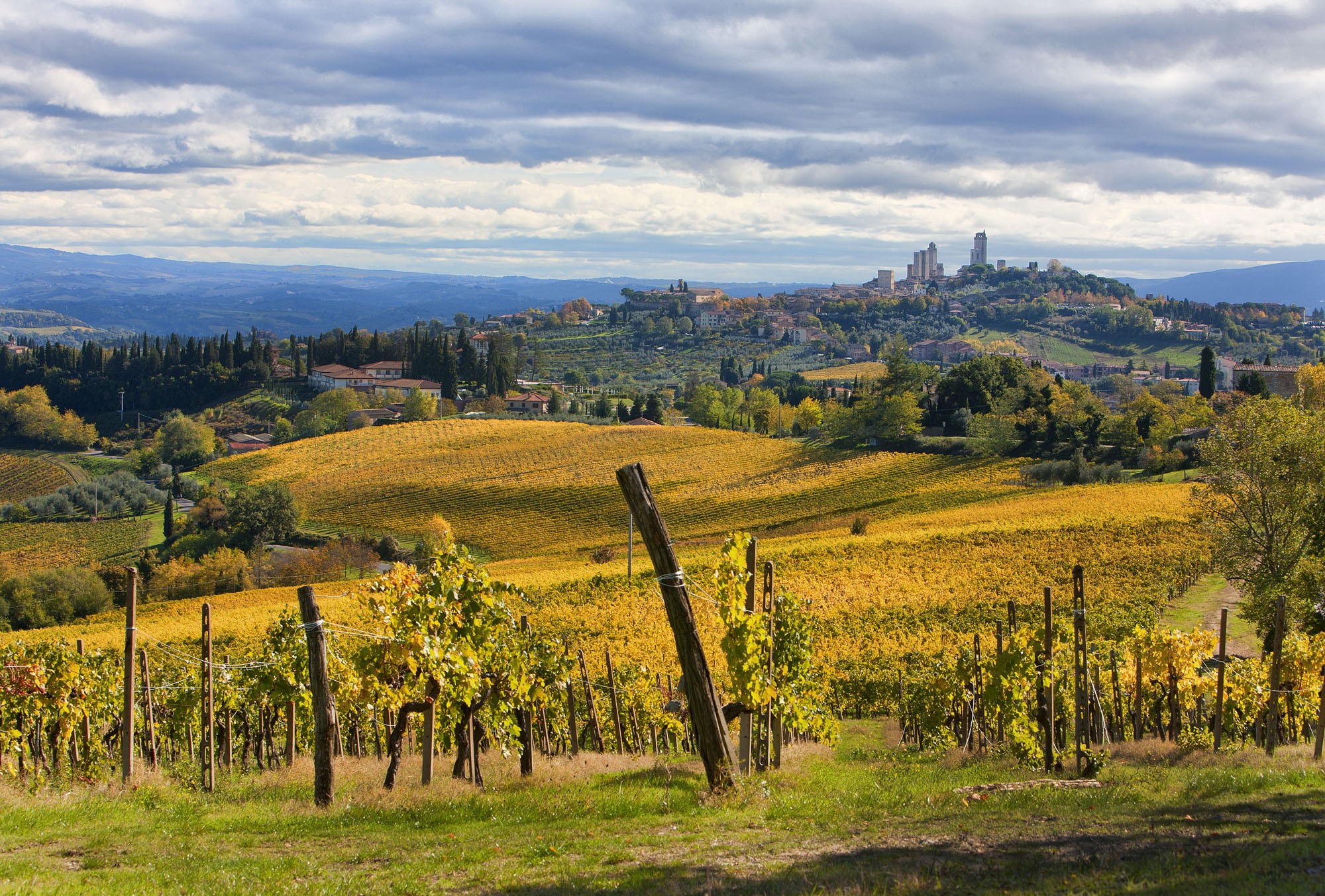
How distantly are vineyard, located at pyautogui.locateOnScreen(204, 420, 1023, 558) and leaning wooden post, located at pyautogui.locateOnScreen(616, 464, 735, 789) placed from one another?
5082cm

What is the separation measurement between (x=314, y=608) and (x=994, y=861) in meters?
8.20

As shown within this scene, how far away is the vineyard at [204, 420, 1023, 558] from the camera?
235 feet

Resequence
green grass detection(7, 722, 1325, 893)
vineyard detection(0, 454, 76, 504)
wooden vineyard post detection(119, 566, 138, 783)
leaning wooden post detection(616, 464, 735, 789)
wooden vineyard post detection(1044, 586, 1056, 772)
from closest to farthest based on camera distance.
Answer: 1. green grass detection(7, 722, 1325, 893)
2. leaning wooden post detection(616, 464, 735, 789)
3. wooden vineyard post detection(119, 566, 138, 783)
4. wooden vineyard post detection(1044, 586, 1056, 772)
5. vineyard detection(0, 454, 76, 504)

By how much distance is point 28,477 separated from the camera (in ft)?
396

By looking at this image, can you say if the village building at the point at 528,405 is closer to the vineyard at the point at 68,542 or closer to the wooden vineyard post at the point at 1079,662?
the vineyard at the point at 68,542

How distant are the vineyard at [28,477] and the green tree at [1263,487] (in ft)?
392

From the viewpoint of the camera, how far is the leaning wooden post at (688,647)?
10.6 meters

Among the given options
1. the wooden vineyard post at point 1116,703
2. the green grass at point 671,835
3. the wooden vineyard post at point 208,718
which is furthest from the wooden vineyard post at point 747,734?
the wooden vineyard post at point 1116,703

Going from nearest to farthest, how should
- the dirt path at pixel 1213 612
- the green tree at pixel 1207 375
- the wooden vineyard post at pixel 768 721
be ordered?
1. the wooden vineyard post at pixel 768 721
2. the dirt path at pixel 1213 612
3. the green tree at pixel 1207 375

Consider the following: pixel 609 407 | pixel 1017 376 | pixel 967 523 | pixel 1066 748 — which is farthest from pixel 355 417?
pixel 1066 748

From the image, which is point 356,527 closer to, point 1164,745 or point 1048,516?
point 1048,516

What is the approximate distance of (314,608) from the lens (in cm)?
1158

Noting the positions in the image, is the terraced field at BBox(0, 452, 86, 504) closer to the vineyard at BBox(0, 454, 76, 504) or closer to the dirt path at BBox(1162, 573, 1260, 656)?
the vineyard at BBox(0, 454, 76, 504)

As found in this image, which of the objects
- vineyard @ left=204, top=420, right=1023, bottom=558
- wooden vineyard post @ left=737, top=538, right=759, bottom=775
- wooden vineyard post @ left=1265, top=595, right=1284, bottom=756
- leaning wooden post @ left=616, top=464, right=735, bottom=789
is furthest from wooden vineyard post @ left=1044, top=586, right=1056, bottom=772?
vineyard @ left=204, top=420, right=1023, bottom=558
